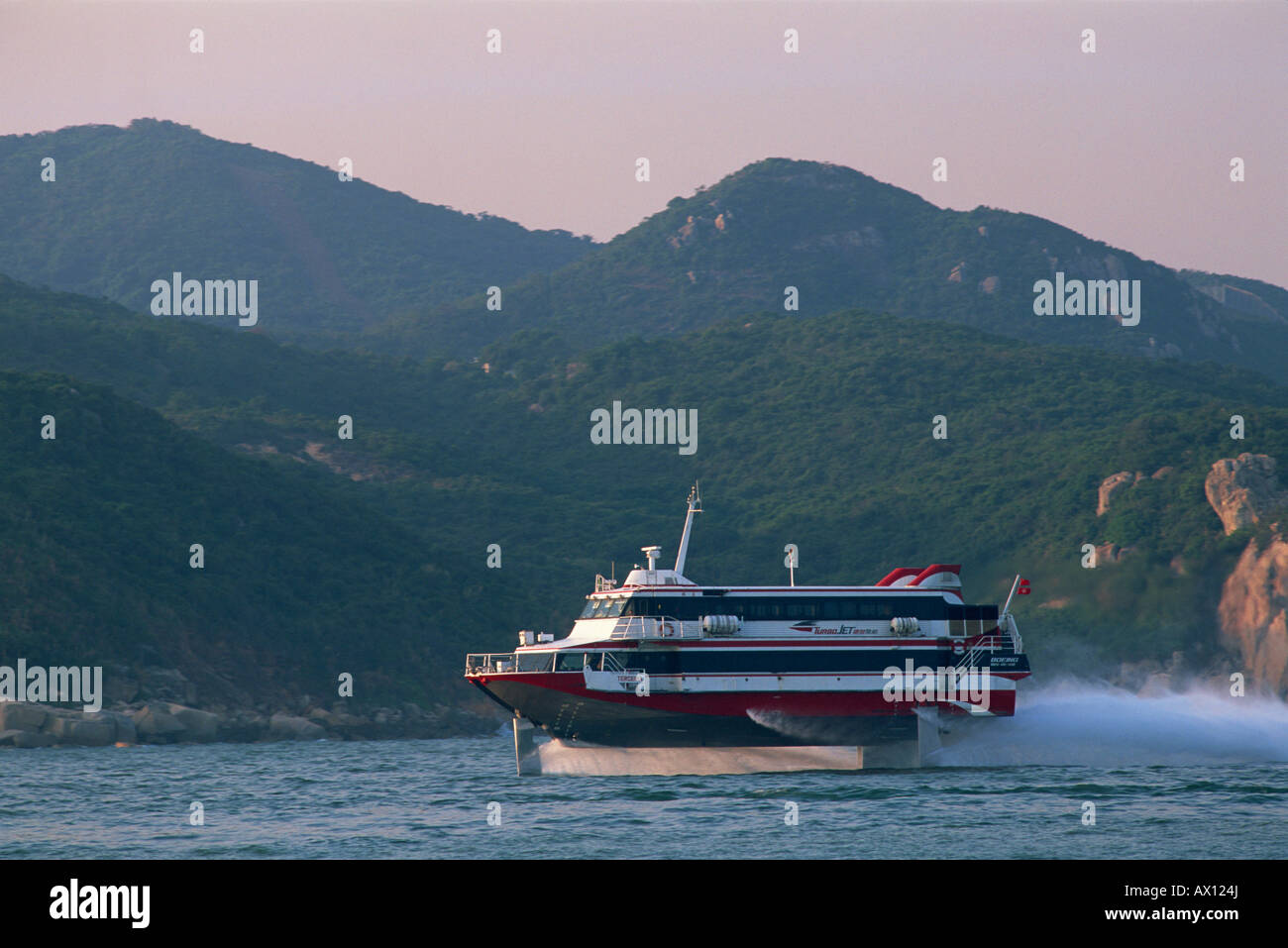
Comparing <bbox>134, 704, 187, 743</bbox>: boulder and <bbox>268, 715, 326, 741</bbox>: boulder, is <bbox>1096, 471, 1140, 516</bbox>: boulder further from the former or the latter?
→ <bbox>134, 704, 187, 743</bbox>: boulder

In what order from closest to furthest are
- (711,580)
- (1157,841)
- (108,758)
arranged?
(1157,841), (108,758), (711,580)

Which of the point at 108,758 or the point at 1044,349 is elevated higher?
the point at 1044,349

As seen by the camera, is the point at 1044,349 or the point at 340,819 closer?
the point at 340,819

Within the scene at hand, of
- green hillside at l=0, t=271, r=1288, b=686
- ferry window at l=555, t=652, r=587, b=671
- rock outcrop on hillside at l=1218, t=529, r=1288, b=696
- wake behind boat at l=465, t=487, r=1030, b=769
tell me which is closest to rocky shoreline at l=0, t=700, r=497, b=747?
green hillside at l=0, t=271, r=1288, b=686

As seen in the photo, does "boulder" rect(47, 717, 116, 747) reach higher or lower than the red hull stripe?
lower

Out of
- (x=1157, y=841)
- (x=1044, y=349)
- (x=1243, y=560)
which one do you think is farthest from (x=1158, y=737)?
(x=1044, y=349)

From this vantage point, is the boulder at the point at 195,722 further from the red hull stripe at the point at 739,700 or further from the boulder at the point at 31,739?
the red hull stripe at the point at 739,700

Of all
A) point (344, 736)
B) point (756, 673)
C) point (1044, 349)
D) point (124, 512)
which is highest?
point (1044, 349)

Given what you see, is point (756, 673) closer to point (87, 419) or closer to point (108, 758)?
point (108, 758)
